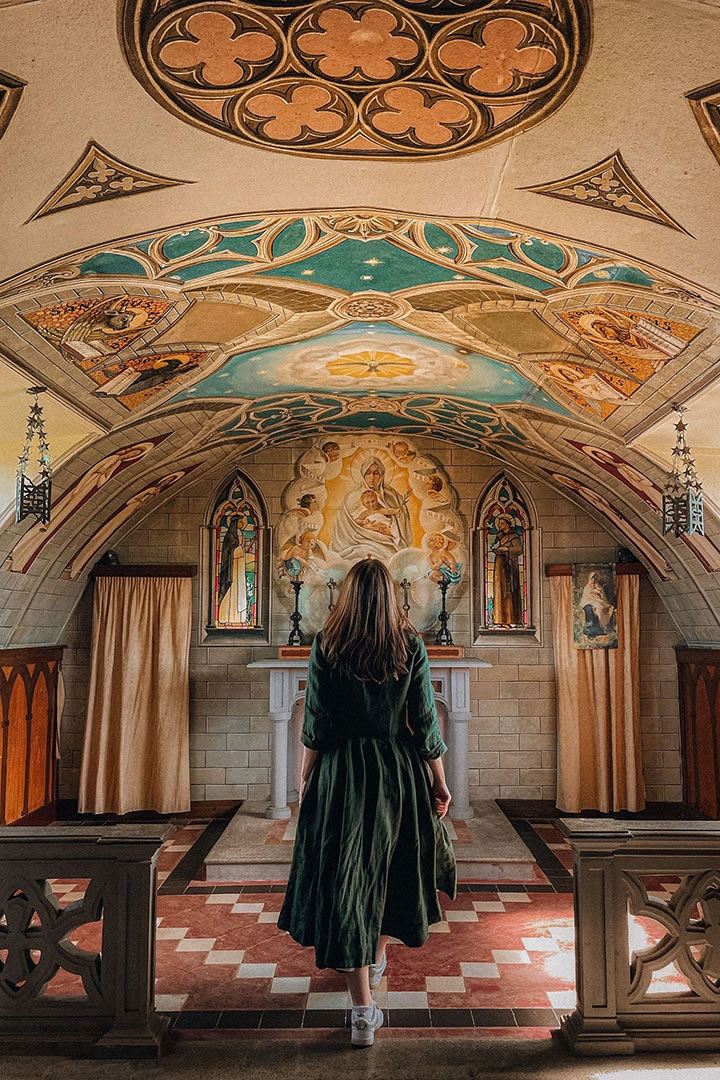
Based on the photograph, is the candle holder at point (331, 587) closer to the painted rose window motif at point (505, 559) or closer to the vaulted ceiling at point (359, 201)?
the painted rose window motif at point (505, 559)

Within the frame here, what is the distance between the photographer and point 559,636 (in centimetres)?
996

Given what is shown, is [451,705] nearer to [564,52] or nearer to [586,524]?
[586,524]

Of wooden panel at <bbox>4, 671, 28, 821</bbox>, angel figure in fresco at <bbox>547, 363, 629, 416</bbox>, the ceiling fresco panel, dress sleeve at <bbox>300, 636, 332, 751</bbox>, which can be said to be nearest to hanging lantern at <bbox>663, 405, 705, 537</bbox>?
angel figure in fresco at <bbox>547, 363, 629, 416</bbox>

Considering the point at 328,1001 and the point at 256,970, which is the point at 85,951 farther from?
the point at 256,970

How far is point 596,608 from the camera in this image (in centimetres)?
993

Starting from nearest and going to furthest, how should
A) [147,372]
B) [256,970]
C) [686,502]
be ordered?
[256,970] < [147,372] < [686,502]

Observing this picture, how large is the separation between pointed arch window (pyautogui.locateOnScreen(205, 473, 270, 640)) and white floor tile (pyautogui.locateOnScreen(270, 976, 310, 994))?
5367mm

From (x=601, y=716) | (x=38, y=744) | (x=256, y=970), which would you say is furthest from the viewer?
(x=601, y=716)

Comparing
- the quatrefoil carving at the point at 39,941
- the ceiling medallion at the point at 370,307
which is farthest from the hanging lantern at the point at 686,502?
the quatrefoil carving at the point at 39,941

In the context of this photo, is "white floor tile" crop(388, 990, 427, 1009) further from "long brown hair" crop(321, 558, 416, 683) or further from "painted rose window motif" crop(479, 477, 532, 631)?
"painted rose window motif" crop(479, 477, 532, 631)

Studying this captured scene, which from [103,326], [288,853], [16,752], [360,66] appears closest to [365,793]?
[360,66]

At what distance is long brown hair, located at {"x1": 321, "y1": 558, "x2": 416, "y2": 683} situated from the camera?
3346 mm

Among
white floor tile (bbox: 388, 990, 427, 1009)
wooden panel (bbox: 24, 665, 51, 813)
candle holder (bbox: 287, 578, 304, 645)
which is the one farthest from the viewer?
candle holder (bbox: 287, 578, 304, 645)

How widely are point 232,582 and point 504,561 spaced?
3263mm
